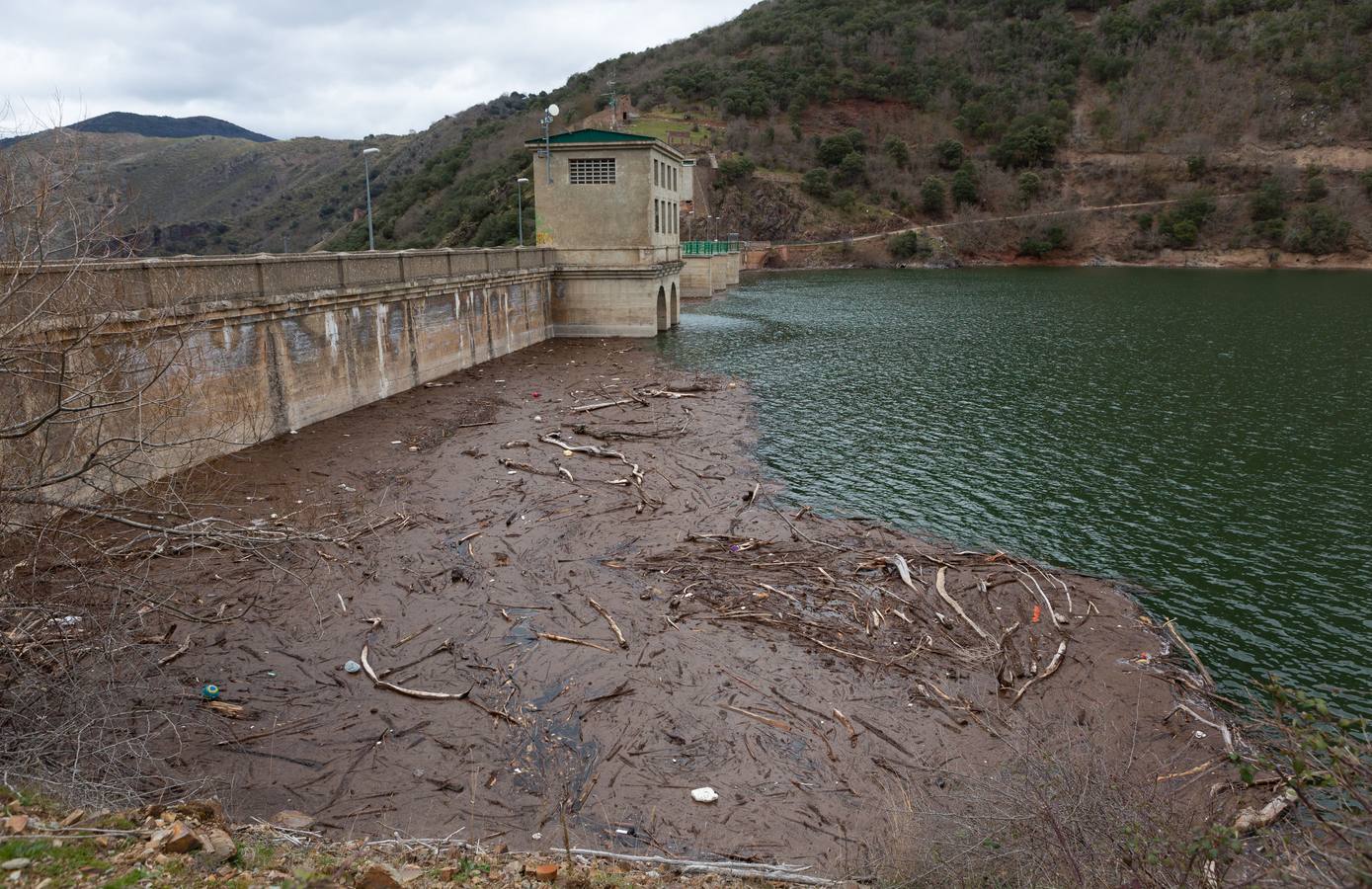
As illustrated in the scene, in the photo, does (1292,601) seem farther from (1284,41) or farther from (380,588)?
(1284,41)

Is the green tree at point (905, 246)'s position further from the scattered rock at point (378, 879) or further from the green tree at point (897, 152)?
the scattered rock at point (378, 879)

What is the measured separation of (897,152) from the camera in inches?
4060

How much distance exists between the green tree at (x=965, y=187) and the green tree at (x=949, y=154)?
122 inches

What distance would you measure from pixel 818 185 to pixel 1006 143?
78.6 ft

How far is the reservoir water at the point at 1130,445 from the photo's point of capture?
47.2 ft

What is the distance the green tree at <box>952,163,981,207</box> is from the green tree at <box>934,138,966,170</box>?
3.09m

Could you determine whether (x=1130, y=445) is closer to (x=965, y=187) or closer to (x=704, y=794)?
(x=704, y=794)

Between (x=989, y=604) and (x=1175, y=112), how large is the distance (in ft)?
370

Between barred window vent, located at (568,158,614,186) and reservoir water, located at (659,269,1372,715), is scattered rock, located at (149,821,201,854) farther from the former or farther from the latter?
barred window vent, located at (568,158,614,186)

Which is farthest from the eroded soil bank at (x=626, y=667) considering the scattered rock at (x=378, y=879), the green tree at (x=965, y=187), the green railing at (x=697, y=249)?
the green tree at (x=965, y=187)

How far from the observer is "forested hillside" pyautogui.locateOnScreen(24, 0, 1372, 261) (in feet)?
288

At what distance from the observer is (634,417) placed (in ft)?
83.7

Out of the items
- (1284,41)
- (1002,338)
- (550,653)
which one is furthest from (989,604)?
(1284,41)

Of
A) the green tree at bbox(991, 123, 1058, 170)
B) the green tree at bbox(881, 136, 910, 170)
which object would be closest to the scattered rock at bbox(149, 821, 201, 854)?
the green tree at bbox(881, 136, 910, 170)
